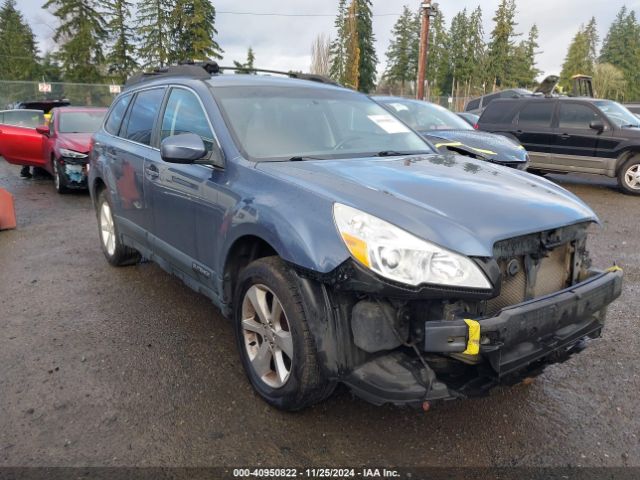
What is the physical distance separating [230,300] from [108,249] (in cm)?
283

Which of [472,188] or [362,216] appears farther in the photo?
[472,188]

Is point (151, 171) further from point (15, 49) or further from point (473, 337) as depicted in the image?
point (15, 49)

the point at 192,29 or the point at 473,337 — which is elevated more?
the point at 192,29

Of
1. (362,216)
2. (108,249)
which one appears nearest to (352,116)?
(362,216)

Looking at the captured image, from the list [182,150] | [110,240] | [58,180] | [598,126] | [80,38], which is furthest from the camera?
[80,38]

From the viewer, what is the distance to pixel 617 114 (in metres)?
10.4

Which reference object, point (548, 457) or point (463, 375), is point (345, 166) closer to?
point (463, 375)

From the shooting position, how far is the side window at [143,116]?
4191 mm

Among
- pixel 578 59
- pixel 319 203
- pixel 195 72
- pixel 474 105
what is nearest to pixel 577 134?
pixel 195 72

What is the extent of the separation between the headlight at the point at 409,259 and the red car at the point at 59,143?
7487 mm

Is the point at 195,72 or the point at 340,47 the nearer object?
the point at 195,72

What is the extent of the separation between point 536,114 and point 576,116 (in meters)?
0.79

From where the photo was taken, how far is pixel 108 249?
17.9 ft

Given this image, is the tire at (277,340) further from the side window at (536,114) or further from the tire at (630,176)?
the side window at (536,114)
